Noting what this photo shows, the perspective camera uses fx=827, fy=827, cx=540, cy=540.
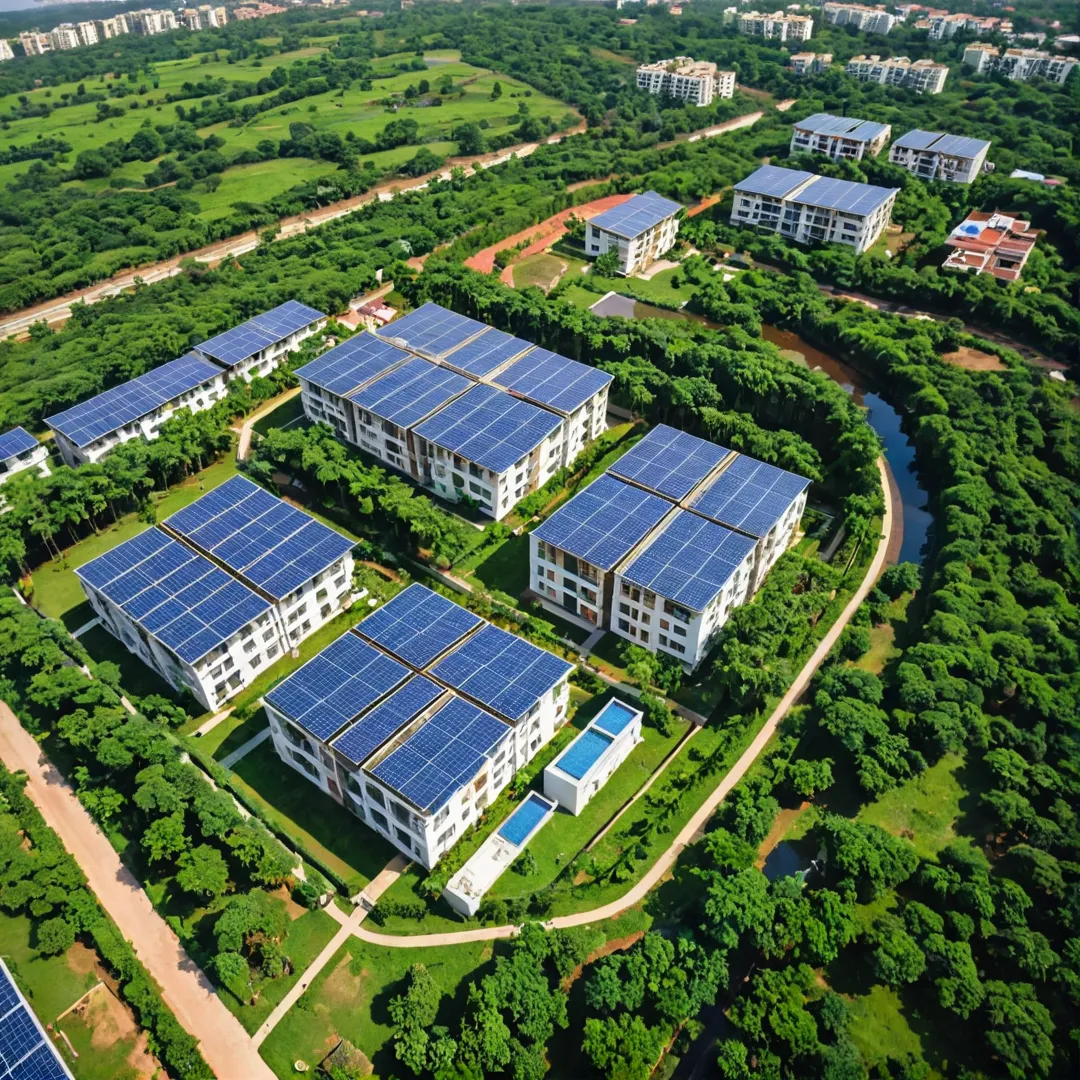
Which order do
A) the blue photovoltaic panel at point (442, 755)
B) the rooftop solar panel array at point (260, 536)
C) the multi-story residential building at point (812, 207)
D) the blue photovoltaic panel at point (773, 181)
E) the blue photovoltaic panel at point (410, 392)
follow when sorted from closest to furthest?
1. the blue photovoltaic panel at point (442, 755)
2. the rooftop solar panel array at point (260, 536)
3. the blue photovoltaic panel at point (410, 392)
4. the multi-story residential building at point (812, 207)
5. the blue photovoltaic panel at point (773, 181)

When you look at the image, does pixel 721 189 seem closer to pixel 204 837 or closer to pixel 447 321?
pixel 447 321

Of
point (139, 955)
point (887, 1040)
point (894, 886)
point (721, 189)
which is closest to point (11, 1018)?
point (139, 955)

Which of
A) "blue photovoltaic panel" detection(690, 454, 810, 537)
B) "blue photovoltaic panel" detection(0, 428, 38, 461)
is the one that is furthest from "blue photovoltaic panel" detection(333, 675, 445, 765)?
"blue photovoltaic panel" detection(0, 428, 38, 461)

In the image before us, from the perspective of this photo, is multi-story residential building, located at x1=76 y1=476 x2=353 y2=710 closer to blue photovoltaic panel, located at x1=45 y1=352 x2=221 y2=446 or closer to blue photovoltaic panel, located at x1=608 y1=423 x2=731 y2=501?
blue photovoltaic panel, located at x1=45 y1=352 x2=221 y2=446

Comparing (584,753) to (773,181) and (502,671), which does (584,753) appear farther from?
(773,181)

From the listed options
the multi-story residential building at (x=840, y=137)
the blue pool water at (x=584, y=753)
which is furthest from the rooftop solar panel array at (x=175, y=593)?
the multi-story residential building at (x=840, y=137)

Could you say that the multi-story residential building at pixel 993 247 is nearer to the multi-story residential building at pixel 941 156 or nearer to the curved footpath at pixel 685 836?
the multi-story residential building at pixel 941 156

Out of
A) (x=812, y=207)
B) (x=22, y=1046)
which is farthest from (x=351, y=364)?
(x=812, y=207)
